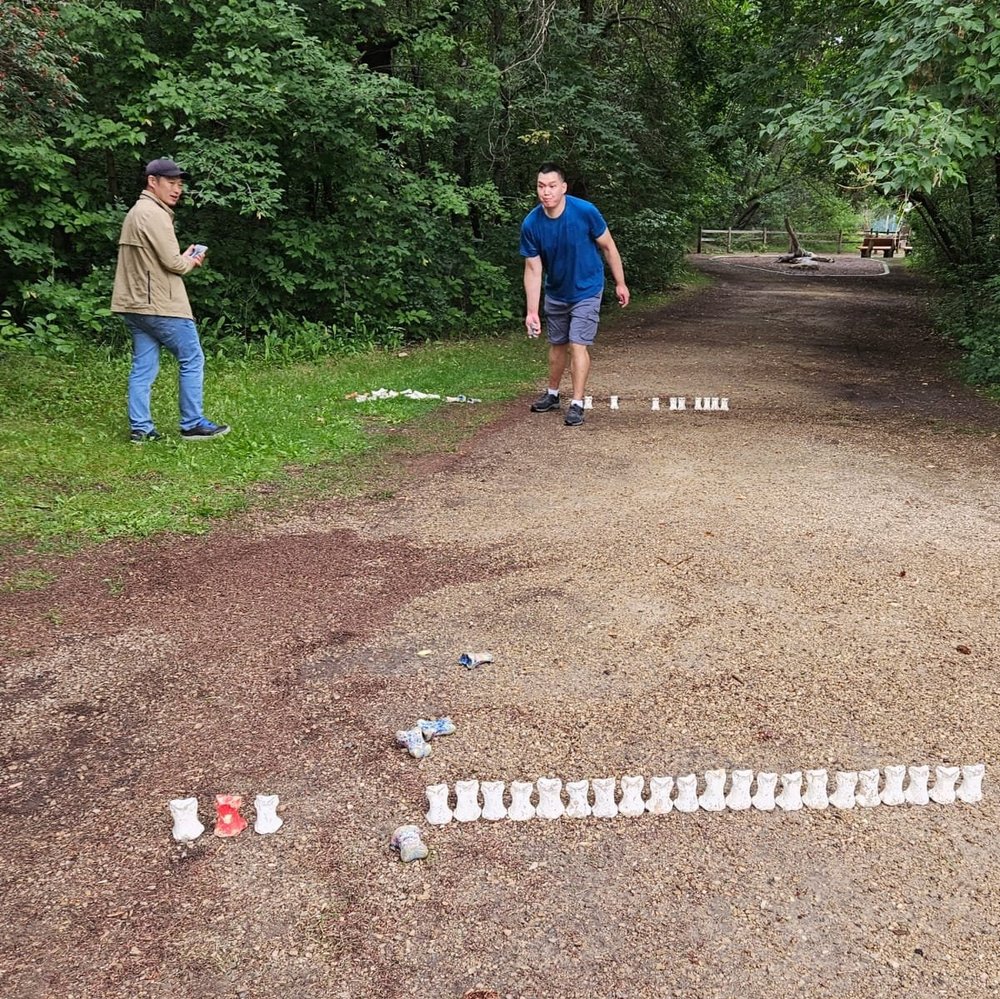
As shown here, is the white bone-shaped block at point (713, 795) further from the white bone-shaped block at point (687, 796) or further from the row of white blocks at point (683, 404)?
the row of white blocks at point (683, 404)

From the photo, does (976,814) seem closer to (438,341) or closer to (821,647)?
(821,647)

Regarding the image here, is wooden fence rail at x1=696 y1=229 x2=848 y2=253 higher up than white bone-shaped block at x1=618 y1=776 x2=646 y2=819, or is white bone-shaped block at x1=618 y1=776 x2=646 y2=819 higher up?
wooden fence rail at x1=696 y1=229 x2=848 y2=253

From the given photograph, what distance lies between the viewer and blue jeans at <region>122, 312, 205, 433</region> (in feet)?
21.9

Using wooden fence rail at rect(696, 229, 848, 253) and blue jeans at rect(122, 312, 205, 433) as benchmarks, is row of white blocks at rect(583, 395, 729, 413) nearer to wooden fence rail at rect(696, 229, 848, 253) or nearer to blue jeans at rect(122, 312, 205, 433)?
blue jeans at rect(122, 312, 205, 433)

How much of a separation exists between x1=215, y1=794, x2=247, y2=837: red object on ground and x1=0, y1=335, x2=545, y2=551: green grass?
9.04ft

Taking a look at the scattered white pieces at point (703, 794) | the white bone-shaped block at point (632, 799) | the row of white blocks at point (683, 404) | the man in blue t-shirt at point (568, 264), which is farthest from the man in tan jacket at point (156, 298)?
the white bone-shaped block at point (632, 799)

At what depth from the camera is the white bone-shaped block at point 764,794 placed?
2.92 metres

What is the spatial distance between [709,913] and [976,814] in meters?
1.06

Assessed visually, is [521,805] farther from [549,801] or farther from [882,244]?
[882,244]

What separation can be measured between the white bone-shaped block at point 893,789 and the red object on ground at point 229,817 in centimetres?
212

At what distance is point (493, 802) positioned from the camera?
2.87m

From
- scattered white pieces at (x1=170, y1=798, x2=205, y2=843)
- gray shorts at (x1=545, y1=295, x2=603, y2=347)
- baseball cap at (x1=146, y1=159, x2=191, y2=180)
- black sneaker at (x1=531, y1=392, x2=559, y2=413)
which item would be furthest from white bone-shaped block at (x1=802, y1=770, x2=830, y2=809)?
black sneaker at (x1=531, y1=392, x2=559, y2=413)

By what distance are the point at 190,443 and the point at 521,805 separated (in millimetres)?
4816

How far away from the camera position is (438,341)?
13.0 meters
